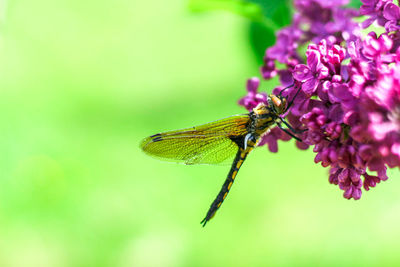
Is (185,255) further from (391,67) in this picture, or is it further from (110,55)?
(391,67)

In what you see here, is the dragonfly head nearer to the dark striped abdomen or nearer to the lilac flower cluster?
the lilac flower cluster

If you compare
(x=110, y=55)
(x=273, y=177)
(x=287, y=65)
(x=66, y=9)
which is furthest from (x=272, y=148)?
(x=66, y=9)

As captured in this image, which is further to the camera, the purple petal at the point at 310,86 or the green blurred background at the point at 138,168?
the green blurred background at the point at 138,168

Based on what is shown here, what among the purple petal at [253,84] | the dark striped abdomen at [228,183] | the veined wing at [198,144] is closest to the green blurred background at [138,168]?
the veined wing at [198,144]

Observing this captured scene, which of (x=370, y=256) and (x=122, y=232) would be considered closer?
(x=370, y=256)

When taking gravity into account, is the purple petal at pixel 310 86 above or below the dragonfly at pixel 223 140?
above

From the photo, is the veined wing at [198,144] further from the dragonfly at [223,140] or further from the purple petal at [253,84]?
the purple petal at [253,84]

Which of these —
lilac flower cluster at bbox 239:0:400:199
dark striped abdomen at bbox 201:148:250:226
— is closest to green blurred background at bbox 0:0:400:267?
dark striped abdomen at bbox 201:148:250:226
